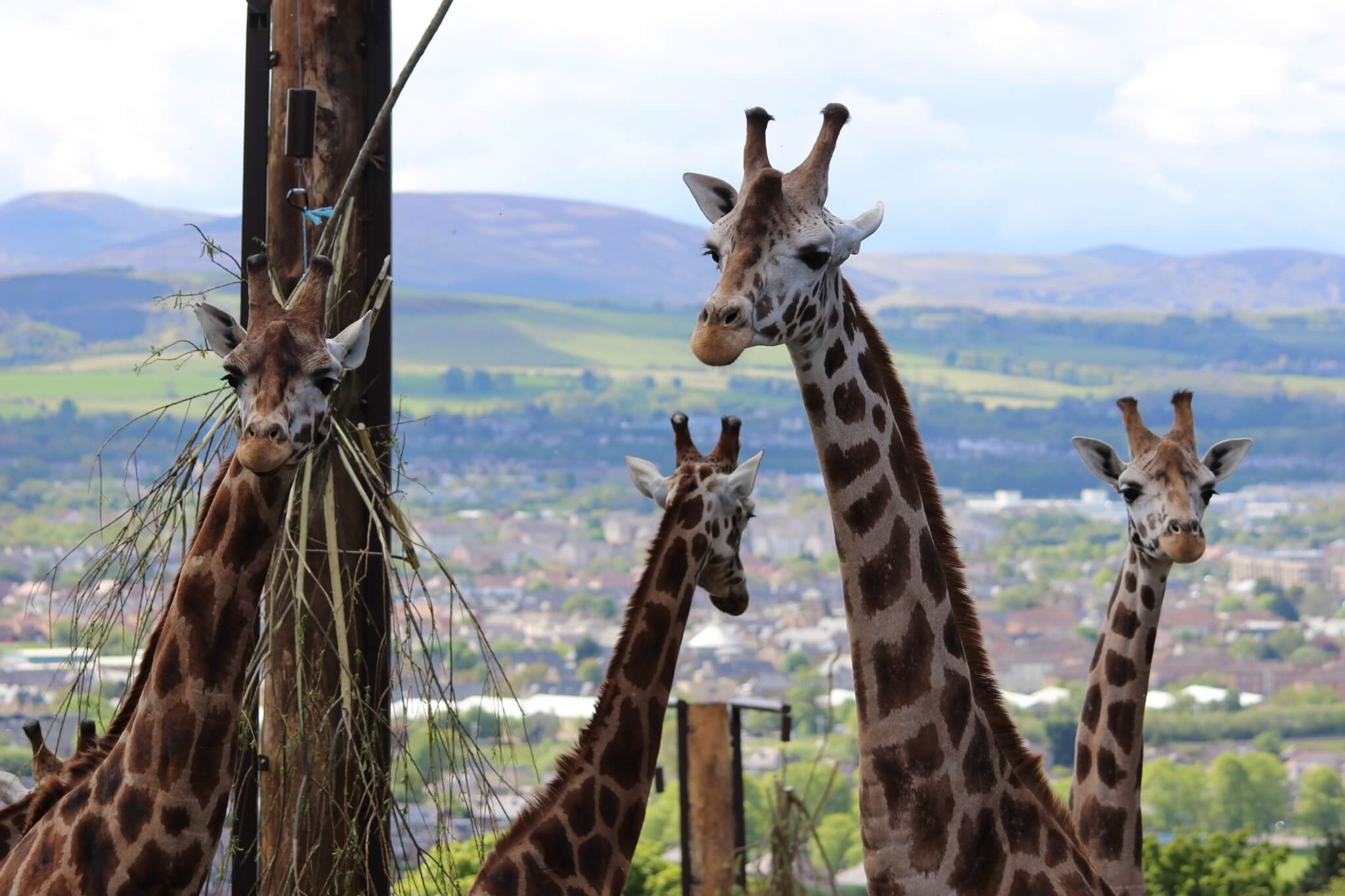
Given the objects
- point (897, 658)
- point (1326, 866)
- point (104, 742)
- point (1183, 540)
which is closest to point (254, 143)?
point (104, 742)

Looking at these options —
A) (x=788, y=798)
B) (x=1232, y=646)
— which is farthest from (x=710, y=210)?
(x=1232, y=646)

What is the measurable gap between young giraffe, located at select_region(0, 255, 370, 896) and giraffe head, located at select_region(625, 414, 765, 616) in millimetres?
2069

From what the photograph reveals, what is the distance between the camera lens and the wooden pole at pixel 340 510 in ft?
18.5

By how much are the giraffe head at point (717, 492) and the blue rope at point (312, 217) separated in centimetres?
161

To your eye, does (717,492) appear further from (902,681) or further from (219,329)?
(219,329)

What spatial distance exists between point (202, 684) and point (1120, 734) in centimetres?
378

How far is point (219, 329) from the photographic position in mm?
4613

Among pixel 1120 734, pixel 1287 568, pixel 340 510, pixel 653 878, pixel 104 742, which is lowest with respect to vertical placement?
pixel 653 878

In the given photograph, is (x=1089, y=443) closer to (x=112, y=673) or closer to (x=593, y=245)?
(x=112, y=673)

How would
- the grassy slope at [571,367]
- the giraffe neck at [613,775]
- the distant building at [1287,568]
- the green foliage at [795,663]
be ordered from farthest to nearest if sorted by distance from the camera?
the grassy slope at [571,367] → the distant building at [1287,568] → the green foliage at [795,663] → the giraffe neck at [613,775]

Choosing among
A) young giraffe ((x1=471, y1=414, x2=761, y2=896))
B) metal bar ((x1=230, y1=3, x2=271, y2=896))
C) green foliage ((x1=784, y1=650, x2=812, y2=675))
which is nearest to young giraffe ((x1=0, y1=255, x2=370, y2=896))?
young giraffe ((x1=471, y1=414, x2=761, y2=896))

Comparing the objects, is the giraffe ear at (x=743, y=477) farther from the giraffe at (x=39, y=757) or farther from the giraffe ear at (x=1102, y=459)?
the giraffe at (x=39, y=757)

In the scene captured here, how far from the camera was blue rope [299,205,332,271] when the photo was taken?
5.91m

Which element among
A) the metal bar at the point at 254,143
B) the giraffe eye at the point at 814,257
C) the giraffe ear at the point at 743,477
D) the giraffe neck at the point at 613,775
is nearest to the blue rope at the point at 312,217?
the metal bar at the point at 254,143
